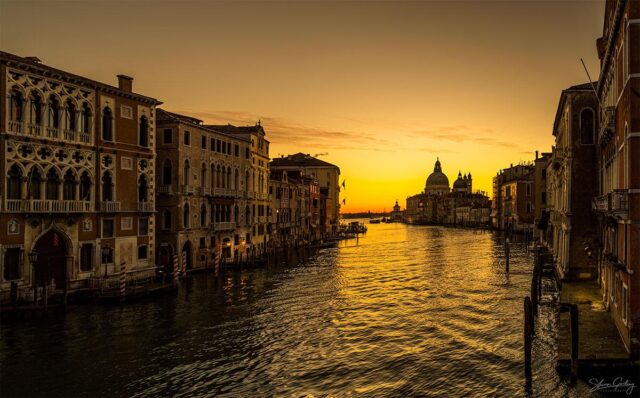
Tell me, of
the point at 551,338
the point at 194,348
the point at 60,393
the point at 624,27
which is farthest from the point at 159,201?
the point at 624,27

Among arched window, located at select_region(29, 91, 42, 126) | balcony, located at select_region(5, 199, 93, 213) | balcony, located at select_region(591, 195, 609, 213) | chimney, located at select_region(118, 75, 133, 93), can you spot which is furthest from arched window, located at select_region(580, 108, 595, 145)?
arched window, located at select_region(29, 91, 42, 126)

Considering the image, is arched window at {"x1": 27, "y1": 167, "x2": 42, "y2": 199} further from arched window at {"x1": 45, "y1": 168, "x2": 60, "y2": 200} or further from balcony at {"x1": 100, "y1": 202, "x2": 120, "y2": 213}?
balcony at {"x1": 100, "y1": 202, "x2": 120, "y2": 213}

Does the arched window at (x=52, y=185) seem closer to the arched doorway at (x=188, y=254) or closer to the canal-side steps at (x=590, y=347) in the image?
the arched doorway at (x=188, y=254)

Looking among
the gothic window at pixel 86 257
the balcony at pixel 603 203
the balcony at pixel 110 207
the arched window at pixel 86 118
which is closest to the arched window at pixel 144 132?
the arched window at pixel 86 118

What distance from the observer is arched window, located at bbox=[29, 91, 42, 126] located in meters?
25.2

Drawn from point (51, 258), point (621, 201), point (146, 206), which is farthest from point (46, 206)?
point (621, 201)

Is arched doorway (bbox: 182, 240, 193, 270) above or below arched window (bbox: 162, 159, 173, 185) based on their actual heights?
below

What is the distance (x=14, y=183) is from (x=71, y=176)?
10.8 feet

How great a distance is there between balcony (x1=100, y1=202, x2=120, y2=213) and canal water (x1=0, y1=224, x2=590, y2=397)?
5967 millimetres

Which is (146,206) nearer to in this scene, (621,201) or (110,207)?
(110,207)

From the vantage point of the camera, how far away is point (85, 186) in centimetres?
2853

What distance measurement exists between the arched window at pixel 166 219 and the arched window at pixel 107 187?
748cm

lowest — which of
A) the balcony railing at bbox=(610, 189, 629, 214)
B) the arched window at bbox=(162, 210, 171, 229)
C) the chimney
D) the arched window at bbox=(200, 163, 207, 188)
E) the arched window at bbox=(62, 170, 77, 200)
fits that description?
the arched window at bbox=(162, 210, 171, 229)

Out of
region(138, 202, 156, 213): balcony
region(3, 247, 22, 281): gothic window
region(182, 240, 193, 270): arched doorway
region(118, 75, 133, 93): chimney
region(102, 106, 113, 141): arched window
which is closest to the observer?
region(3, 247, 22, 281): gothic window
